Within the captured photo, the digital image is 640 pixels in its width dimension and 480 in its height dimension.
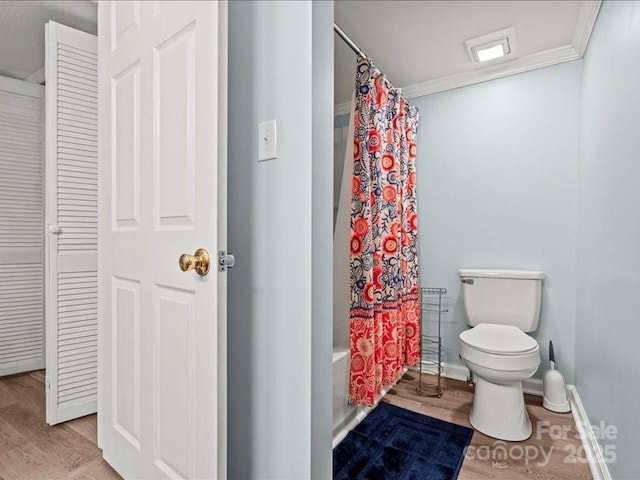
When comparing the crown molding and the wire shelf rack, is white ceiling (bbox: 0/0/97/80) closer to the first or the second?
the crown molding

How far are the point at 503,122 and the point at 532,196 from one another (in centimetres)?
58

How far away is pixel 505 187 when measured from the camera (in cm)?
250

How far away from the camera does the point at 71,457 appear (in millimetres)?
1622

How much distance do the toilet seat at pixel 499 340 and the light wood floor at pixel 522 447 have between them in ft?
1.56

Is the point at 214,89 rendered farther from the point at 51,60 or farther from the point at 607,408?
the point at 607,408

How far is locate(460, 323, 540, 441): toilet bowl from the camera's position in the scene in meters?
1.79

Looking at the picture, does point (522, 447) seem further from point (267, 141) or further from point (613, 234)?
point (267, 141)

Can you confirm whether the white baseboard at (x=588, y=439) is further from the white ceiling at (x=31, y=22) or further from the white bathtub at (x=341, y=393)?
the white ceiling at (x=31, y=22)

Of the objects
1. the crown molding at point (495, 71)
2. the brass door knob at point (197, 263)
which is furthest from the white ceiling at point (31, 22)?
the crown molding at point (495, 71)

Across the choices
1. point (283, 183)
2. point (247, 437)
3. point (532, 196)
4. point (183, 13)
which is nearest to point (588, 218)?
point (532, 196)

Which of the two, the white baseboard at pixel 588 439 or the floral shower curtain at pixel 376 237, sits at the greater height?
the floral shower curtain at pixel 376 237

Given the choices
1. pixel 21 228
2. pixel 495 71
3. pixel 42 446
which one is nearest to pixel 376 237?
pixel 495 71

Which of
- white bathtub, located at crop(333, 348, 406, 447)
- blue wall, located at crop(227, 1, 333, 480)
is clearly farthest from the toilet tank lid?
blue wall, located at crop(227, 1, 333, 480)

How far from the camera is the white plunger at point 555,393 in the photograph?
7.00ft
